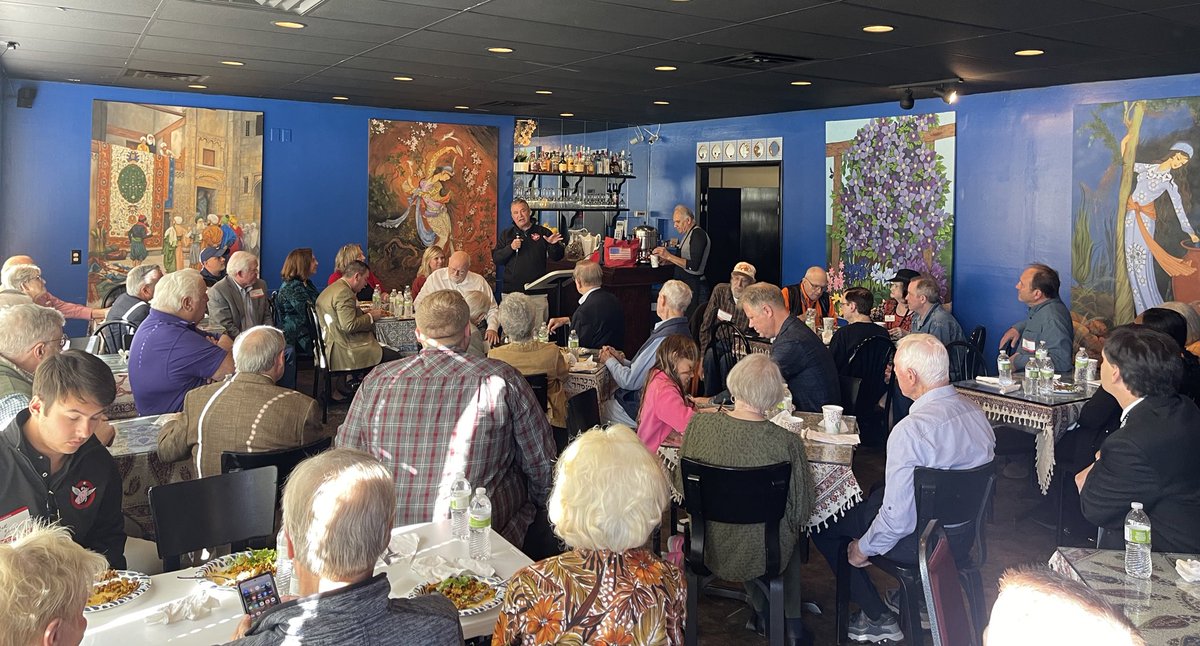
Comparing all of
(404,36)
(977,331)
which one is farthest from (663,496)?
(977,331)

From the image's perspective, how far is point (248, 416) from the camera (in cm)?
386

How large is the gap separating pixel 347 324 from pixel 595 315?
220 cm

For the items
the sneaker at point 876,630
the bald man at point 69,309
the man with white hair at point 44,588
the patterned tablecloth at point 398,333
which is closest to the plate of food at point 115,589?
the man with white hair at point 44,588

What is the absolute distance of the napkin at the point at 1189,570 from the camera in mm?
2969

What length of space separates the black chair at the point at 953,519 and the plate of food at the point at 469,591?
70.9 inches

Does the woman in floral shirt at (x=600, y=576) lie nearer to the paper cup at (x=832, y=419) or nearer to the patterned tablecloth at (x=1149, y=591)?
the patterned tablecloth at (x=1149, y=591)

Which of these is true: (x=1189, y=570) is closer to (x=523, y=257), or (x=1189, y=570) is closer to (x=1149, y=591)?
(x=1149, y=591)

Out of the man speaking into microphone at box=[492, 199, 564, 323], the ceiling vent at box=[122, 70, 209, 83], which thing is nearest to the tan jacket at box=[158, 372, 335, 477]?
the ceiling vent at box=[122, 70, 209, 83]

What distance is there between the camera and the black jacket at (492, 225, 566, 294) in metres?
10.9

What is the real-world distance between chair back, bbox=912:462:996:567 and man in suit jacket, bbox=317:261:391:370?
5.54 m

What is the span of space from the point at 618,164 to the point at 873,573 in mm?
8965

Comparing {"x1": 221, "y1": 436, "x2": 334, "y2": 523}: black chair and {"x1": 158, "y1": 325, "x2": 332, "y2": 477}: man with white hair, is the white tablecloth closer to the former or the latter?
{"x1": 221, "y1": 436, "x2": 334, "y2": 523}: black chair

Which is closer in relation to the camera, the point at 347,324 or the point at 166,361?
the point at 166,361

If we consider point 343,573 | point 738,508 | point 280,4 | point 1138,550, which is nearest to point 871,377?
point 738,508
